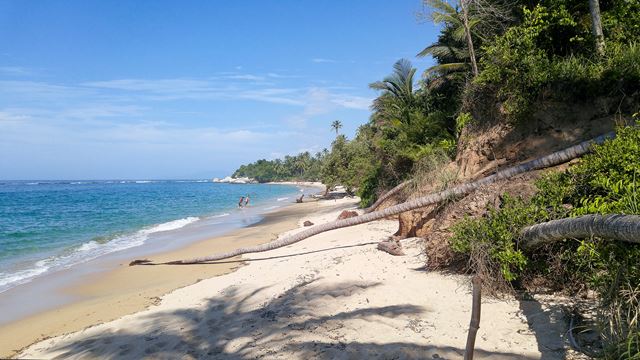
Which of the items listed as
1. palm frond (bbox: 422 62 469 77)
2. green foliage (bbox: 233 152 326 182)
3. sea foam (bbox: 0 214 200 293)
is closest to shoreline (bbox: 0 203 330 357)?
sea foam (bbox: 0 214 200 293)

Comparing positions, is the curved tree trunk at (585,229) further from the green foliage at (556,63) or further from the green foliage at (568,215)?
the green foliage at (556,63)

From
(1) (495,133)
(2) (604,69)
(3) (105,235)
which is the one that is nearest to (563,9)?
(2) (604,69)

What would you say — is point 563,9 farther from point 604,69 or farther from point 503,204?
point 503,204

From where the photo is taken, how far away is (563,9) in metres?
9.77

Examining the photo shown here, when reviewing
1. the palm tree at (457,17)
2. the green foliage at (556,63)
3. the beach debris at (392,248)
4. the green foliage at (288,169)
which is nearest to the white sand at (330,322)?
the beach debris at (392,248)

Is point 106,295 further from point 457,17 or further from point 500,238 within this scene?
point 457,17

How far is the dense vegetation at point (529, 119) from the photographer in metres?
3.93

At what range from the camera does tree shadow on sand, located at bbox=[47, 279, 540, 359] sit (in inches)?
177

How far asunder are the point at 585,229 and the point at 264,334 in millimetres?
4024

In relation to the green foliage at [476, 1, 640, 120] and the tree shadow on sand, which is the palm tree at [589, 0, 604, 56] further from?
the tree shadow on sand

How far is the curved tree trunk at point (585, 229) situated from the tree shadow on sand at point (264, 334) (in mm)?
1527

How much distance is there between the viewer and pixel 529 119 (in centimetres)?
862

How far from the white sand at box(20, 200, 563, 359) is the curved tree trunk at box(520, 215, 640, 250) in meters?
0.86

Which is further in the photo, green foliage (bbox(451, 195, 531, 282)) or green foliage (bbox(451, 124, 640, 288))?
green foliage (bbox(451, 195, 531, 282))
